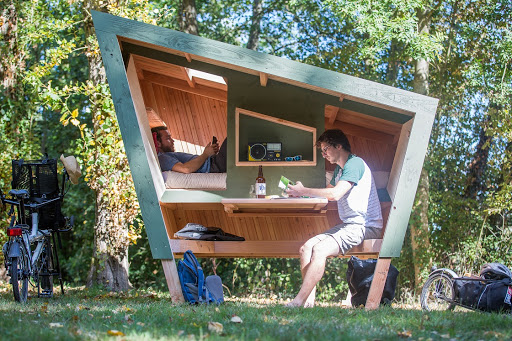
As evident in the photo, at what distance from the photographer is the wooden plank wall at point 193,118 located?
8.43m

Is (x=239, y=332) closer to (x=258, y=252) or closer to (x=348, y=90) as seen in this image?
(x=348, y=90)

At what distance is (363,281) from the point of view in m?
6.63

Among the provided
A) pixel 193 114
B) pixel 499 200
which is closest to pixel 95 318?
pixel 193 114

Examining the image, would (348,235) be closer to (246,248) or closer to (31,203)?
(246,248)

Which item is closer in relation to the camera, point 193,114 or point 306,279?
point 306,279

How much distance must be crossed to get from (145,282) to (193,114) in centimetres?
745

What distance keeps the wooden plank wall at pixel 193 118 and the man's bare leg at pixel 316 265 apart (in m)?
2.84

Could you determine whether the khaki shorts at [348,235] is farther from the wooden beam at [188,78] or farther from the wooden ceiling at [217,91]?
the wooden beam at [188,78]

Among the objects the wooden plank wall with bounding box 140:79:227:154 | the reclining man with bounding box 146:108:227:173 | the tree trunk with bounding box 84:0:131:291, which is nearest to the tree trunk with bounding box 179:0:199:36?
the tree trunk with bounding box 84:0:131:291

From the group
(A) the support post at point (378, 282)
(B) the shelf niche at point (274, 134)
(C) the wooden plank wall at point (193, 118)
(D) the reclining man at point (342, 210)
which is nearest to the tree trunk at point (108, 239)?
(C) the wooden plank wall at point (193, 118)

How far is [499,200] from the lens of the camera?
418 inches

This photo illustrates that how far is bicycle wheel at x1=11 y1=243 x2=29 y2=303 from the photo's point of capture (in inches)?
227

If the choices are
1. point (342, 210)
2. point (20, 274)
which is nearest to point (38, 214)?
point (20, 274)

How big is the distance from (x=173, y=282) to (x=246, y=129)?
198 cm
